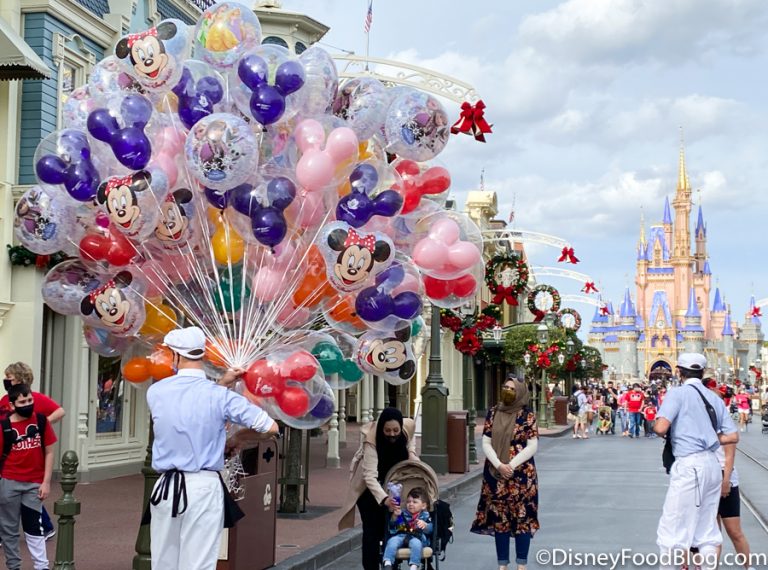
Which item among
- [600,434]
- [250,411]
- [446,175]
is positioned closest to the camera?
[250,411]

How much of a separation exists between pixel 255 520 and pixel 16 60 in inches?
353

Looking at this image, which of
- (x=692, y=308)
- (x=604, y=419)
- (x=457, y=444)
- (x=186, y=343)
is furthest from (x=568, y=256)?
(x=692, y=308)

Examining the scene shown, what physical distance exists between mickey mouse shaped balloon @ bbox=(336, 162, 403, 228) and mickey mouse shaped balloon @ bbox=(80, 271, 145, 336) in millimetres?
1822

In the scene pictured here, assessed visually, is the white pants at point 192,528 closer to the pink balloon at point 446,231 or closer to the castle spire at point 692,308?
the pink balloon at point 446,231

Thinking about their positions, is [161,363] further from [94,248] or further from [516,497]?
[516,497]

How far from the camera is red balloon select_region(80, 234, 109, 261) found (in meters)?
9.23

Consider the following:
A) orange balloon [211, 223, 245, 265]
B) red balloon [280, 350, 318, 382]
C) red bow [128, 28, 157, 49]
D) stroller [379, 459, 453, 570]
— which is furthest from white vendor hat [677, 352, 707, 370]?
red bow [128, 28, 157, 49]

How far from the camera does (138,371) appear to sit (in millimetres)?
9242

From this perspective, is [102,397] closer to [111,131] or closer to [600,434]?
[111,131]

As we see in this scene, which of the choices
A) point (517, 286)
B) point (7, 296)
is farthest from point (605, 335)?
point (7, 296)

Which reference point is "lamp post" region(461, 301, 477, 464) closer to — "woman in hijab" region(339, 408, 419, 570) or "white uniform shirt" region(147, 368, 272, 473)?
"woman in hijab" region(339, 408, 419, 570)

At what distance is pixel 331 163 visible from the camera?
897cm

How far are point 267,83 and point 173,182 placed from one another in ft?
3.69

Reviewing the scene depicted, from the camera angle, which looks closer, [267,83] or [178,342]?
[178,342]
